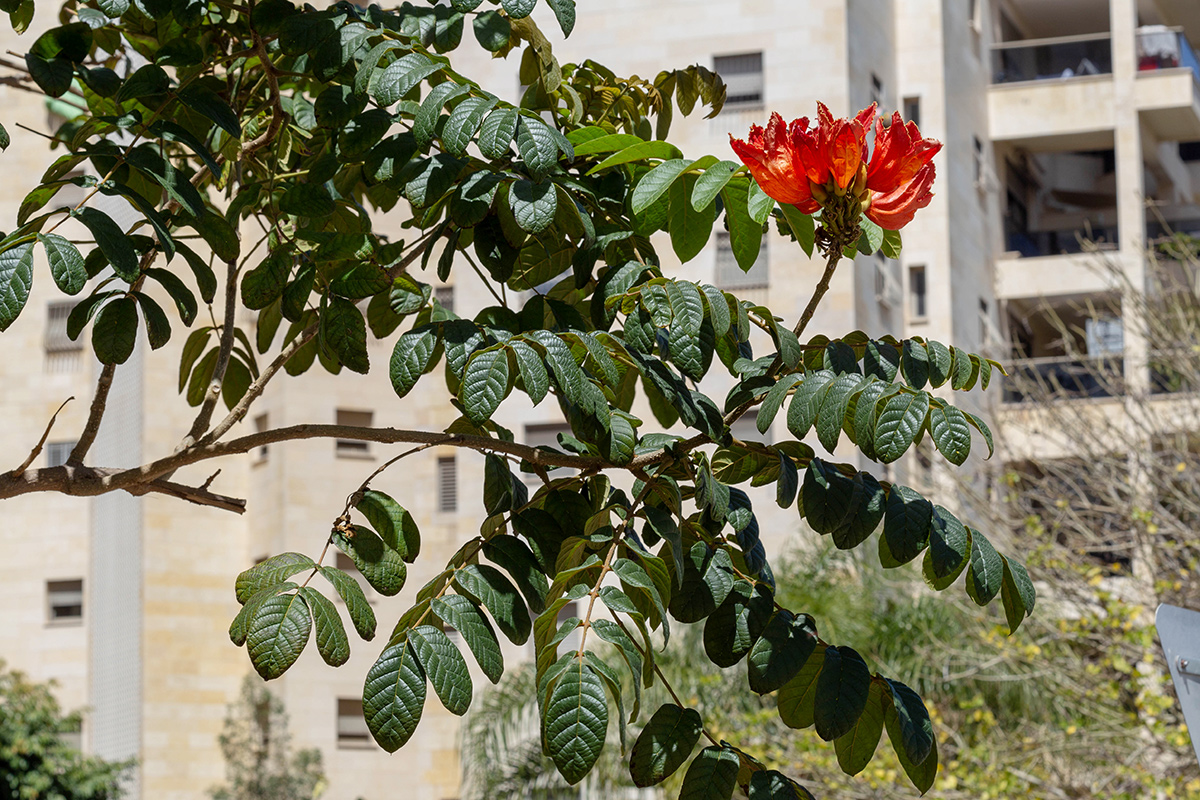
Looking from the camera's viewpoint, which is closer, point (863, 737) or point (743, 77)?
point (863, 737)

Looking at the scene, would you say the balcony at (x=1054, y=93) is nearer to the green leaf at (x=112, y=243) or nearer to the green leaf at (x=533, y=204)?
the green leaf at (x=533, y=204)

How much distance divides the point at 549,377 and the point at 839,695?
747 millimetres

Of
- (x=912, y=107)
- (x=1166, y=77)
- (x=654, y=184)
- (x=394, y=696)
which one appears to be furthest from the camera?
(x=1166, y=77)

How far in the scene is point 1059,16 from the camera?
2692cm

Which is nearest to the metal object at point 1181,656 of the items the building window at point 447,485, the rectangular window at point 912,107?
the building window at point 447,485

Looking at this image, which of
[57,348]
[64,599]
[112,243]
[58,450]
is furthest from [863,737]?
[57,348]

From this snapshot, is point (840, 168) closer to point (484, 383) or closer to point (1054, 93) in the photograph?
point (484, 383)

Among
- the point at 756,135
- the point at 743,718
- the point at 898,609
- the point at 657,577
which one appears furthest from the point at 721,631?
the point at 898,609

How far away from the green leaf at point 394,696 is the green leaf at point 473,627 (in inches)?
4.0

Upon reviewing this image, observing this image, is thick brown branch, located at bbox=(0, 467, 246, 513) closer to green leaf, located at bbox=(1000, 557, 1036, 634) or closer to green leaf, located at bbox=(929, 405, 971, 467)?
green leaf, located at bbox=(929, 405, 971, 467)

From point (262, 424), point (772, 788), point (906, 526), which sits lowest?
point (772, 788)

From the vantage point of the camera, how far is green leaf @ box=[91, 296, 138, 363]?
2914mm

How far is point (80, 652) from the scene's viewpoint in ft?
72.6

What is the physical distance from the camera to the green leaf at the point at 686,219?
9.46 feet
